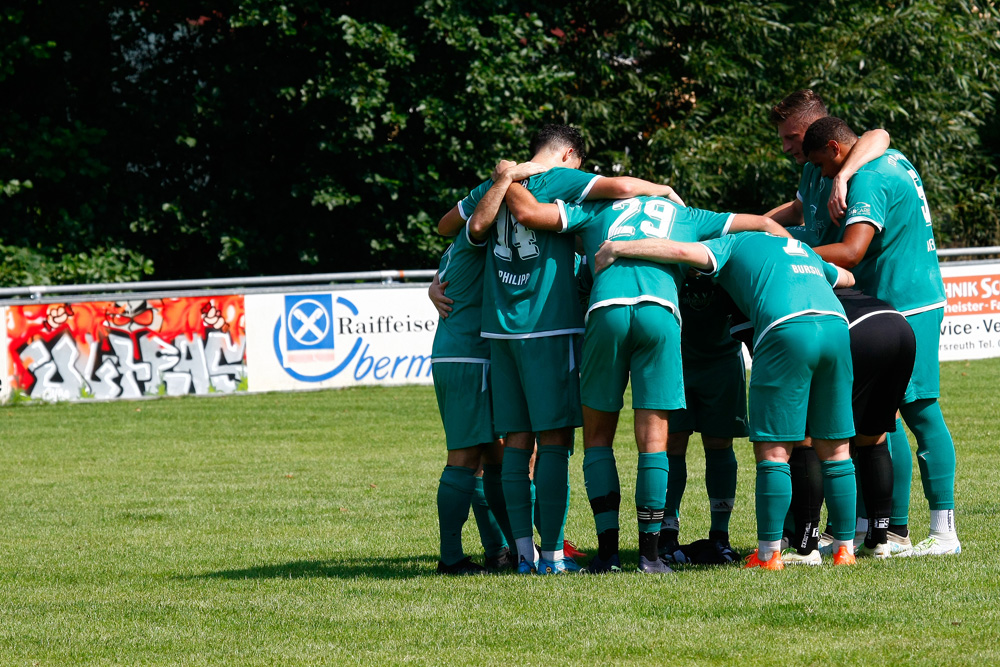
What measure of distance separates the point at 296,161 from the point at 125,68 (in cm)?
331

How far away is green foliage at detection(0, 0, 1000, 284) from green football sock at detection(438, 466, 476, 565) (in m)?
14.3

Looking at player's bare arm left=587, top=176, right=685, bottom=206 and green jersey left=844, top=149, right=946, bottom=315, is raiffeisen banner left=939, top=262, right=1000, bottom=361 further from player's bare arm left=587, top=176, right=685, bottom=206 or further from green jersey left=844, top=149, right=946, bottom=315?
player's bare arm left=587, top=176, right=685, bottom=206

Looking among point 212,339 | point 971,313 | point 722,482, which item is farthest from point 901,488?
point 971,313

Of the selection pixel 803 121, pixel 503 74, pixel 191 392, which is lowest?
pixel 191 392

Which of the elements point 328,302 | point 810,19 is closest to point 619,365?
point 328,302

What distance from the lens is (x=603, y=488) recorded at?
5.84m

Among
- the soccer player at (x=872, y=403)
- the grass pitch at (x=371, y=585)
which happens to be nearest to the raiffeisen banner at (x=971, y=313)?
the grass pitch at (x=371, y=585)

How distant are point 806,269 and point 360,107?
14.9 meters

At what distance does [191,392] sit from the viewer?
54.6ft

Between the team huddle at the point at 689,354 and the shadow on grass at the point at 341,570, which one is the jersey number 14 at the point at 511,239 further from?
the shadow on grass at the point at 341,570

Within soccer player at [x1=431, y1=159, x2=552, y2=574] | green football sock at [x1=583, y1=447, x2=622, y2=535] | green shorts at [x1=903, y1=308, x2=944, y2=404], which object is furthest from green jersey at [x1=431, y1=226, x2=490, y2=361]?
green shorts at [x1=903, y1=308, x2=944, y2=404]

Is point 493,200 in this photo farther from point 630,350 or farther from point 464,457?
point 464,457

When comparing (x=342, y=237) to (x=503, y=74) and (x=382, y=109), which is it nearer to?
(x=382, y=109)

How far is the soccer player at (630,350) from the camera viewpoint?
5625 millimetres
